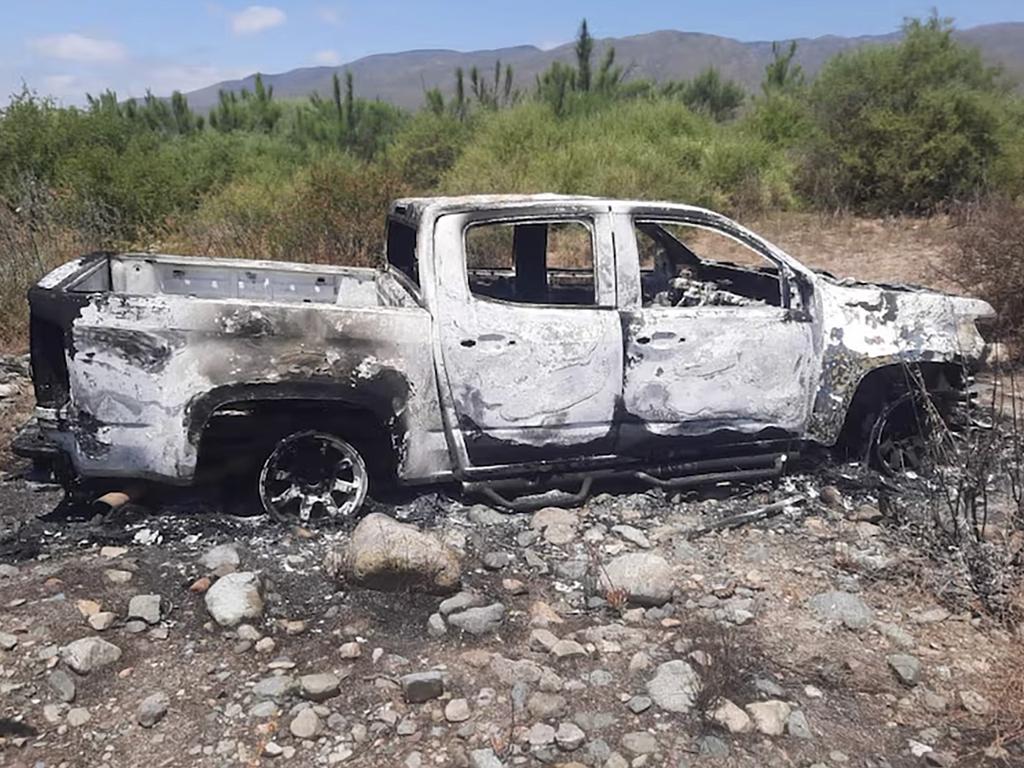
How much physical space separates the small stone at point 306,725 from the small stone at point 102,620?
3.45 feet

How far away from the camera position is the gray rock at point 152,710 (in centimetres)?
293

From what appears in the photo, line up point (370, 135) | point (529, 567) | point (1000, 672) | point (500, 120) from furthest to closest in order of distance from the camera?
1. point (370, 135)
2. point (500, 120)
3. point (529, 567)
4. point (1000, 672)

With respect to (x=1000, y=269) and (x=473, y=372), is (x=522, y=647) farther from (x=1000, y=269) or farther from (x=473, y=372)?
(x=1000, y=269)

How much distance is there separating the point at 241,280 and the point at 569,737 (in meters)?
3.64

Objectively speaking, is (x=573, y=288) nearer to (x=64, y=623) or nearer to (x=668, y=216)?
(x=668, y=216)

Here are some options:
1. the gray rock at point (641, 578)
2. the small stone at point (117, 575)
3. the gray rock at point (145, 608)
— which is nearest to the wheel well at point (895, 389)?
the gray rock at point (641, 578)

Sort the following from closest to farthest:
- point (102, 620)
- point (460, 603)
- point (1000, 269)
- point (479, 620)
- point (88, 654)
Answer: point (88, 654) → point (102, 620) → point (479, 620) → point (460, 603) → point (1000, 269)

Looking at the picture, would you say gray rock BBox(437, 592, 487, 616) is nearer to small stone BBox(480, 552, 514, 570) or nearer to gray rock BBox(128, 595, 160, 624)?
small stone BBox(480, 552, 514, 570)

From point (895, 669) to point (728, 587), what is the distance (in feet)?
2.72

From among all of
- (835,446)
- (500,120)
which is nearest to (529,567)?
(835,446)

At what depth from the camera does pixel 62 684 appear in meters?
3.10

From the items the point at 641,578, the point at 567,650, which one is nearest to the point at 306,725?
the point at 567,650

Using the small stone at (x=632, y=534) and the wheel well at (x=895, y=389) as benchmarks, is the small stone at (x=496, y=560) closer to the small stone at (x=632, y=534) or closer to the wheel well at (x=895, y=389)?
the small stone at (x=632, y=534)

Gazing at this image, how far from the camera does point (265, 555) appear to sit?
410 cm
